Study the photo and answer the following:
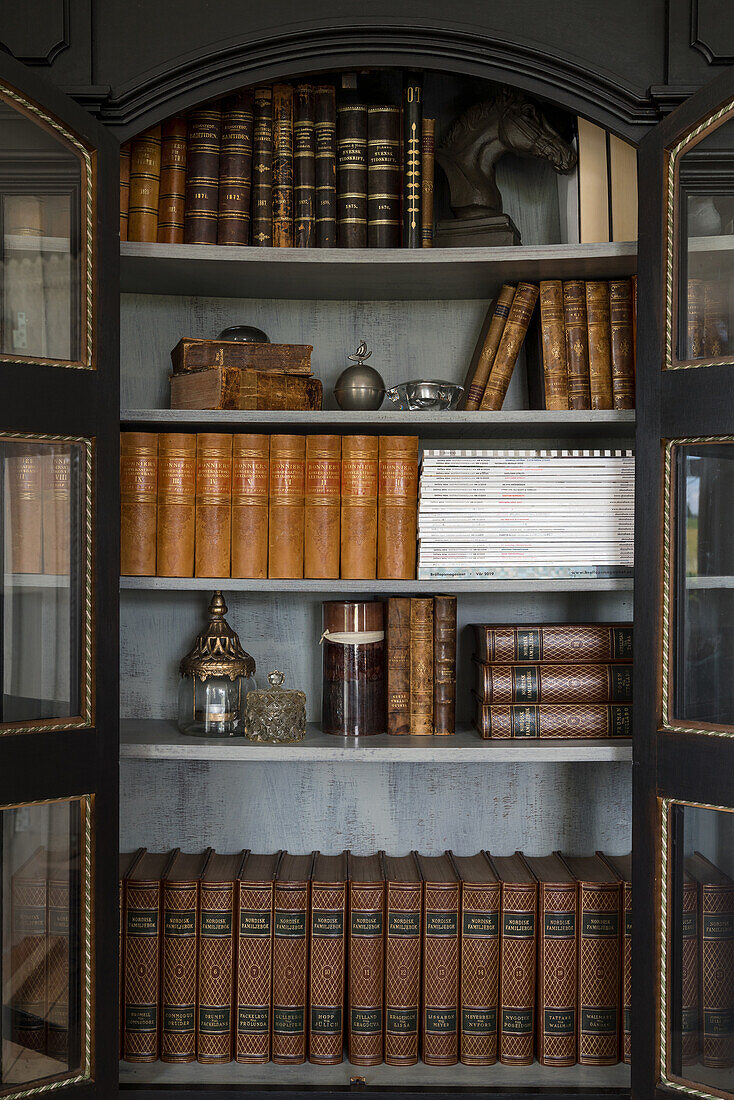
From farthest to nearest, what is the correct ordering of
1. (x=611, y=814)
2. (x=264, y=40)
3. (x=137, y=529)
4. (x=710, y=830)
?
(x=611, y=814) → (x=137, y=529) → (x=264, y=40) → (x=710, y=830)

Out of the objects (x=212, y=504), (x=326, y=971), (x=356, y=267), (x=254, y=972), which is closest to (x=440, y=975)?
(x=326, y=971)

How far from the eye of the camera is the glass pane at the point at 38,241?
→ 1429 millimetres

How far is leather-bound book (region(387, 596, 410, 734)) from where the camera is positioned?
69.3 inches

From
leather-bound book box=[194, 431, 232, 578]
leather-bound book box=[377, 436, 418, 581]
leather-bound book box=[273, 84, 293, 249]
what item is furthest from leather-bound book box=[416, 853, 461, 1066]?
leather-bound book box=[273, 84, 293, 249]

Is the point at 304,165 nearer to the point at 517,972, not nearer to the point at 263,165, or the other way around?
the point at 263,165

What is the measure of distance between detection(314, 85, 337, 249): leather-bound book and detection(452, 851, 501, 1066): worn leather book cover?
4.51 feet

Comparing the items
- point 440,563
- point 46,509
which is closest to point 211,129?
point 46,509

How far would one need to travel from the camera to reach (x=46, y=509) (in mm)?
1477

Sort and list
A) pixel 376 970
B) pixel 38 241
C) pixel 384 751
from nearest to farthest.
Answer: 1. pixel 38 241
2. pixel 384 751
3. pixel 376 970

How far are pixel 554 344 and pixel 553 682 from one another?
695 mm

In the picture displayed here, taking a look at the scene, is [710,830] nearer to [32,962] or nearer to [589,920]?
[589,920]

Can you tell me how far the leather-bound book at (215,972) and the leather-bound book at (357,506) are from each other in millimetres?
708

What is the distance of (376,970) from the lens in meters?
1.74

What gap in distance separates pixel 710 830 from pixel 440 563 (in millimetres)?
688
